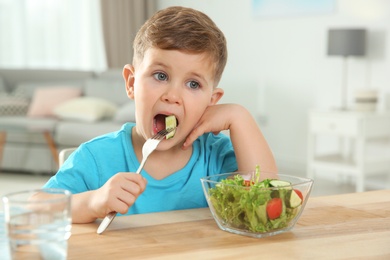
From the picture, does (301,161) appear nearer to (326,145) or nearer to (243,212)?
(326,145)

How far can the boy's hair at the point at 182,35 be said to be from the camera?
1257 millimetres

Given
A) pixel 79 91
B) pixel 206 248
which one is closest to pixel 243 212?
pixel 206 248

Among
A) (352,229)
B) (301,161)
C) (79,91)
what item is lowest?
(301,161)

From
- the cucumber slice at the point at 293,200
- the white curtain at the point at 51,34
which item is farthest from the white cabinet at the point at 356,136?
the cucumber slice at the point at 293,200

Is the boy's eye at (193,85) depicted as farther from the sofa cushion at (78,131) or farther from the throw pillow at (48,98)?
the throw pillow at (48,98)

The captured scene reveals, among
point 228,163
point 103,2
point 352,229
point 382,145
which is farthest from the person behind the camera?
point 103,2

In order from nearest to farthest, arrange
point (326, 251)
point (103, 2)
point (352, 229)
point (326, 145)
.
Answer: point (326, 251) < point (352, 229) < point (326, 145) < point (103, 2)

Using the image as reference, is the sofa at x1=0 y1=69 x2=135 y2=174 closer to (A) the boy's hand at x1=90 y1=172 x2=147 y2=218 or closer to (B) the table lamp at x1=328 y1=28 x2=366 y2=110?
(B) the table lamp at x1=328 y1=28 x2=366 y2=110

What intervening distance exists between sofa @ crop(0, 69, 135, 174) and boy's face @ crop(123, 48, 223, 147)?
13.2 ft

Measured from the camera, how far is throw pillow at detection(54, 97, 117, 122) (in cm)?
566

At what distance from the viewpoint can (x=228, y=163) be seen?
4.76ft

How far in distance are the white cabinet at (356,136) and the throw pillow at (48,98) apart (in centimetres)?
233

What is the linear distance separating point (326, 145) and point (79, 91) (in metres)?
2.32

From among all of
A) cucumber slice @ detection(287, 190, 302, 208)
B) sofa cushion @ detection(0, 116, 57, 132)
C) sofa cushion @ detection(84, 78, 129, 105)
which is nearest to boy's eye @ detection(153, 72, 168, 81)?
cucumber slice @ detection(287, 190, 302, 208)
